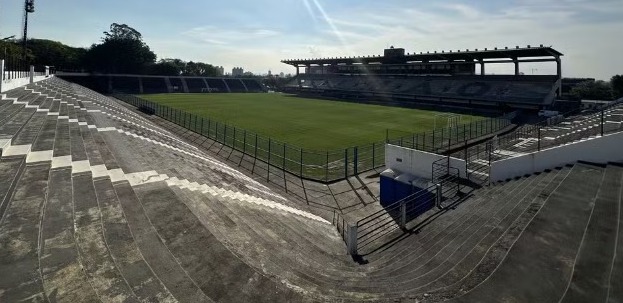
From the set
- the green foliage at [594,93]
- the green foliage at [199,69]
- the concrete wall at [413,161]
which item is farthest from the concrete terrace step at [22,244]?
the green foliage at [199,69]

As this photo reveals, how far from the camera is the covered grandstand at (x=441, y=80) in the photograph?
176ft

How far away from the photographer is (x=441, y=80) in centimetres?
6956

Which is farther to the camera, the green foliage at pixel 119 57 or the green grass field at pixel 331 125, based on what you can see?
the green foliage at pixel 119 57

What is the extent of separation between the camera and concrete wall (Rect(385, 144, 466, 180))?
15427mm

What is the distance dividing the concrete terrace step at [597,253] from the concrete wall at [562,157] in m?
3.43

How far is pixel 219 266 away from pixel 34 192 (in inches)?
169

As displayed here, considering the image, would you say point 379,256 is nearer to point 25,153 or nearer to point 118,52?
point 25,153

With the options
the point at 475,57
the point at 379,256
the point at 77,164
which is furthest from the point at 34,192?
the point at 475,57

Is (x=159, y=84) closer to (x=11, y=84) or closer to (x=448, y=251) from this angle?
(x=11, y=84)

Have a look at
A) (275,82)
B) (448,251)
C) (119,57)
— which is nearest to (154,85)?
(119,57)

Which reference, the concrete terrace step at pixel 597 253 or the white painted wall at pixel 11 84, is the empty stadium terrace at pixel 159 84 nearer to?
the white painted wall at pixel 11 84

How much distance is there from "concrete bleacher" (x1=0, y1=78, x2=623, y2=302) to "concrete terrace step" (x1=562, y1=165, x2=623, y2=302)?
0.08 ft

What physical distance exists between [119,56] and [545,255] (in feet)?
386

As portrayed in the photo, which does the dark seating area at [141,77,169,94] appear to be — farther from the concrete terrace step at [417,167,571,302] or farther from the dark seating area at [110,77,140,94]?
the concrete terrace step at [417,167,571,302]
